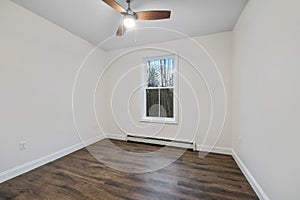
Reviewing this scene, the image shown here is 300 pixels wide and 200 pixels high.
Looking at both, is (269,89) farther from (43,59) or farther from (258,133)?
(43,59)

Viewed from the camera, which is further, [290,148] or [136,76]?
[136,76]

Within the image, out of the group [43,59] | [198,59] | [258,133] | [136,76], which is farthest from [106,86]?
[258,133]

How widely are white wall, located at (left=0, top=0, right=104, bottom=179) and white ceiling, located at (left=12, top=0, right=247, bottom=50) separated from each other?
0.78 feet

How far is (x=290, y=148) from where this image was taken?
48.5 inches

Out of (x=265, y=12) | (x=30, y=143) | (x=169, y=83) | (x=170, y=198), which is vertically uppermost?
(x=265, y=12)

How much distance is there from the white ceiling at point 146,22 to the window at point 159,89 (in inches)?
20.9

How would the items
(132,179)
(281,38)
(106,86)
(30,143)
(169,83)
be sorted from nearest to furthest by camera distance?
(281,38), (132,179), (30,143), (169,83), (106,86)

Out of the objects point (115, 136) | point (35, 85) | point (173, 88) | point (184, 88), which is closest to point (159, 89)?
point (173, 88)

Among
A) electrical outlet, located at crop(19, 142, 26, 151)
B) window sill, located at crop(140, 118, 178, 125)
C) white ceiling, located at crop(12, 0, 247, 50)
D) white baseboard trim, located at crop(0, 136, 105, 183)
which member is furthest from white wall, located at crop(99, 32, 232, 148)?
electrical outlet, located at crop(19, 142, 26, 151)

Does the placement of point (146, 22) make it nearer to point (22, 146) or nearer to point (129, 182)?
point (129, 182)

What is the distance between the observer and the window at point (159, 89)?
3.55m

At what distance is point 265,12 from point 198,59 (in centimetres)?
158

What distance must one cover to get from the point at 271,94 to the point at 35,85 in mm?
3217

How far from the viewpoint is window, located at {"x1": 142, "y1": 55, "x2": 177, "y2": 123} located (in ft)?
11.6
